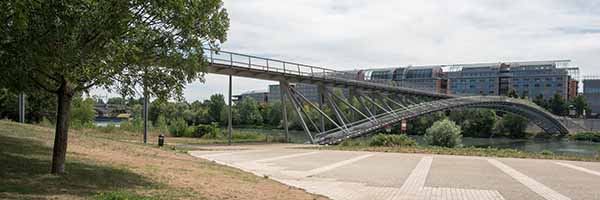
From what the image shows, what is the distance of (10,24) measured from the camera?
837 cm

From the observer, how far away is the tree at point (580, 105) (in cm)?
10900

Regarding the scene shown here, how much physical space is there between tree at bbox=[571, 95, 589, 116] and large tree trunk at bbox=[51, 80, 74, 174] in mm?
114900

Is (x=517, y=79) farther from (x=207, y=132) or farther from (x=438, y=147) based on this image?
(x=438, y=147)

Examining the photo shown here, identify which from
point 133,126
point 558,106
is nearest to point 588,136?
point 558,106

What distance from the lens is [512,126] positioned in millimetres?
89688

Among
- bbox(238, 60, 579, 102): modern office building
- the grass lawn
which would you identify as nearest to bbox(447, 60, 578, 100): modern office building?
bbox(238, 60, 579, 102): modern office building

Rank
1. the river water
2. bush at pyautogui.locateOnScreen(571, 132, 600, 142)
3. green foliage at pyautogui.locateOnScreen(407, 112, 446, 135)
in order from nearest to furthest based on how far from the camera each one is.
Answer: the river water, bush at pyautogui.locateOnScreen(571, 132, 600, 142), green foliage at pyautogui.locateOnScreen(407, 112, 446, 135)

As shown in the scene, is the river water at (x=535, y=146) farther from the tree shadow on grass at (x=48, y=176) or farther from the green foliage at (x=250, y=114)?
the tree shadow on grass at (x=48, y=176)

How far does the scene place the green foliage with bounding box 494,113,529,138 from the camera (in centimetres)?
8919

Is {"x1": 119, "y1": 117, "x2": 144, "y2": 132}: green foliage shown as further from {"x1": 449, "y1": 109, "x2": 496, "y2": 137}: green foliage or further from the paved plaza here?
{"x1": 449, "y1": 109, "x2": 496, "y2": 137}: green foliage

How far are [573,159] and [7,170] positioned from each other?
80.6 feet

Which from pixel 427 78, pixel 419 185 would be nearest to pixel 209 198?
pixel 419 185

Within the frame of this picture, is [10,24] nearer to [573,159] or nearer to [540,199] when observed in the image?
[540,199]

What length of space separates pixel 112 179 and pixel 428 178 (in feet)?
30.4
